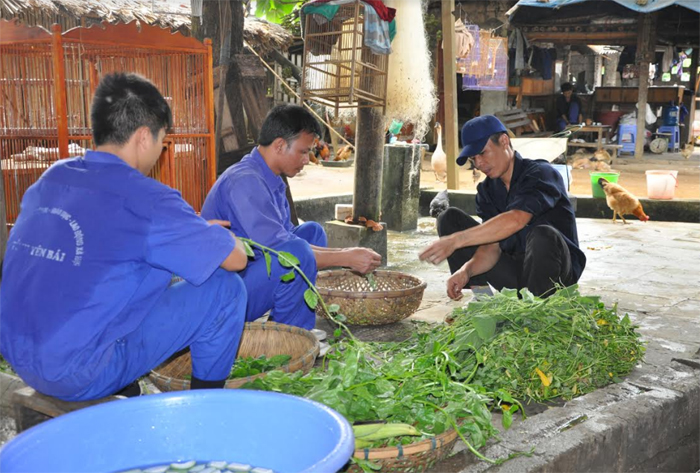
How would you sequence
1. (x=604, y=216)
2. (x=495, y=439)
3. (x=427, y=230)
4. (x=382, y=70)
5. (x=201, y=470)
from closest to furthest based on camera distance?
1. (x=201, y=470)
2. (x=495, y=439)
3. (x=382, y=70)
4. (x=427, y=230)
5. (x=604, y=216)

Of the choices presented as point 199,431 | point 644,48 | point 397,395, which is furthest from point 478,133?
point 644,48

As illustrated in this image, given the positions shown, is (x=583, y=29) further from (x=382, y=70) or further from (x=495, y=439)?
(x=495, y=439)

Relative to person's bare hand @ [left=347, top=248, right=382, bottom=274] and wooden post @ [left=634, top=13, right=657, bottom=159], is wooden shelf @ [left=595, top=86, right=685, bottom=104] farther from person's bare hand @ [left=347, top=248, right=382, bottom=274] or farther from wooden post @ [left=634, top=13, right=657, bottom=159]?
person's bare hand @ [left=347, top=248, right=382, bottom=274]

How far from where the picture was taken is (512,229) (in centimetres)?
414

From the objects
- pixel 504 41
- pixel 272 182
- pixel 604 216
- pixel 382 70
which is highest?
pixel 504 41

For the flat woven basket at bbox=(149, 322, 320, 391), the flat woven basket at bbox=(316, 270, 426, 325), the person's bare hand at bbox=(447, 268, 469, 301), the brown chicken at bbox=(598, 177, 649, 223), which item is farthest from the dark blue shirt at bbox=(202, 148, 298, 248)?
the brown chicken at bbox=(598, 177, 649, 223)

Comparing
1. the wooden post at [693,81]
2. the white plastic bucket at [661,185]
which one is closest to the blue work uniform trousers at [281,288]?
the white plastic bucket at [661,185]

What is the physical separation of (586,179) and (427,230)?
23.6 ft

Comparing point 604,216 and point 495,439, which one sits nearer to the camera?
point 495,439

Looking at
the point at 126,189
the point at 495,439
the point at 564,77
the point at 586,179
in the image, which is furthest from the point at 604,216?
the point at 564,77

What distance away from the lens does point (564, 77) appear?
2114 cm

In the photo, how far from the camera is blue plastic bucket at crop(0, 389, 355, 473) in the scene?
186 centimetres

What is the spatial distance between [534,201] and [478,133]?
51 cm

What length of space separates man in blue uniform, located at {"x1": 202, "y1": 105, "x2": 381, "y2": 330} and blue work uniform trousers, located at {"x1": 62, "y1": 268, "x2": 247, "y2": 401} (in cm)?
98
